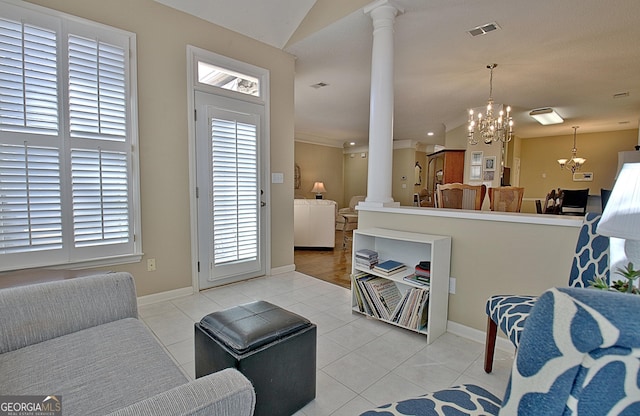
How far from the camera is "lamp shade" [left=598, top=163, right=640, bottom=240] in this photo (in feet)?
3.21

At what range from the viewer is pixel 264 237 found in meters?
3.67

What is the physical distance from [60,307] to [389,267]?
201 cm

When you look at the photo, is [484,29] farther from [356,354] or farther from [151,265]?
[151,265]

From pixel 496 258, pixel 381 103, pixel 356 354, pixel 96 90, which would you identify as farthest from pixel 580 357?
pixel 96 90

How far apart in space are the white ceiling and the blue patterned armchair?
2960mm

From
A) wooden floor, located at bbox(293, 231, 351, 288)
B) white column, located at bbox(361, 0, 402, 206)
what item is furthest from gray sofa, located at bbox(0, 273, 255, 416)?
wooden floor, located at bbox(293, 231, 351, 288)

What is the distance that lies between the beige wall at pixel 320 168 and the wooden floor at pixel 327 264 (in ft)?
11.9

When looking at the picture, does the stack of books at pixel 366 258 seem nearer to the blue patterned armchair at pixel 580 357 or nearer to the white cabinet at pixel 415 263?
the white cabinet at pixel 415 263

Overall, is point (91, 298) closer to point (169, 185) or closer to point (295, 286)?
point (169, 185)

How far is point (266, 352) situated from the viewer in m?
1.36

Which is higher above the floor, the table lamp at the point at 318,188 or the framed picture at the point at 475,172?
the framed picture at the point at 475,172

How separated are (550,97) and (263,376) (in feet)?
20.9

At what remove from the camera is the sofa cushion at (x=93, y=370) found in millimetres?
976

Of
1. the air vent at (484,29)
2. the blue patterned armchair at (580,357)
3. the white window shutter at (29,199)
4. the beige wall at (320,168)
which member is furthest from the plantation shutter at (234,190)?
the beige wall at (320,168)
